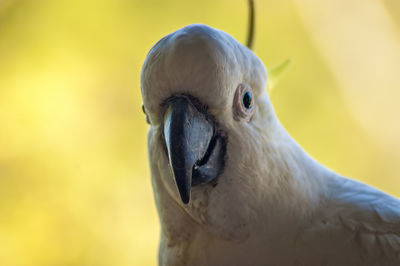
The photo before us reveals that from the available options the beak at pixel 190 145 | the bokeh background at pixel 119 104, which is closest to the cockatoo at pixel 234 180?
the beak at pixel 190 145

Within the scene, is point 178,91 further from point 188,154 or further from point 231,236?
point 231,236

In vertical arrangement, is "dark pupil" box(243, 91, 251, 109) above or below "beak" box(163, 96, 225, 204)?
above

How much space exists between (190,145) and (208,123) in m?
0.07

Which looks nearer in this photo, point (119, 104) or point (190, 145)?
point (190, 145)

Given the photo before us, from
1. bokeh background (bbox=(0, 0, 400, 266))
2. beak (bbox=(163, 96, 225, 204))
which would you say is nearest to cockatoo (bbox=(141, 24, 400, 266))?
beak (bbox=(163, 96, 225, 204))

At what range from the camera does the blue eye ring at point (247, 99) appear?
776 mm

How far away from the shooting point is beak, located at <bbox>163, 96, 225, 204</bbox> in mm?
680

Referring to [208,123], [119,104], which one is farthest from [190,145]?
[119,104]

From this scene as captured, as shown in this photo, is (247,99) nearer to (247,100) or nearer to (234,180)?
(247,100)

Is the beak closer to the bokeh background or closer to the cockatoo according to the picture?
the cockatoo

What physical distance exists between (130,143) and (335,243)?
1720mm

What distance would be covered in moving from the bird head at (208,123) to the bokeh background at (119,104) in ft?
4.54

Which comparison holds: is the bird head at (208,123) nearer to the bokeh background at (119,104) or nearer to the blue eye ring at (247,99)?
the blue eye ring at (247,99)

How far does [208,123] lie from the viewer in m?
0.74
